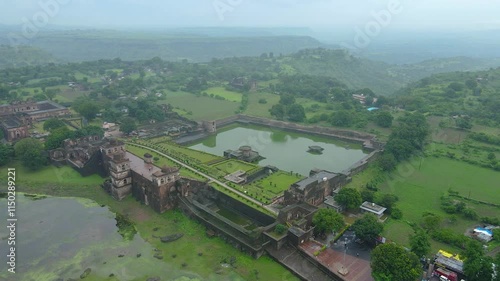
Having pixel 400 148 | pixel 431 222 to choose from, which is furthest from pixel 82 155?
pixel 400 148

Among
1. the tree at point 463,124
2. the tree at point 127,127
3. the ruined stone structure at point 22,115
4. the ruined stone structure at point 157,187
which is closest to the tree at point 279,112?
the tree at point 127,127

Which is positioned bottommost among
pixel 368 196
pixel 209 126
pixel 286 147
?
pixel 286 147

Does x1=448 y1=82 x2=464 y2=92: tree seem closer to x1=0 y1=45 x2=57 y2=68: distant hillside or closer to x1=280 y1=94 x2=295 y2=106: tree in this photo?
x1=280 y1=94 x2=295 y2=106: tree

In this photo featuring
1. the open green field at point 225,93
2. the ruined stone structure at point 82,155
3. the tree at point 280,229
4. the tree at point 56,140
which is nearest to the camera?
the tree at point 280,229

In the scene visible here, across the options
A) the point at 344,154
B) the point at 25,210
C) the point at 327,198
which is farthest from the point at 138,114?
the point at 327,198

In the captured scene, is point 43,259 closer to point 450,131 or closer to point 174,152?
point 174,152

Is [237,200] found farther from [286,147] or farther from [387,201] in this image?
[286,147]

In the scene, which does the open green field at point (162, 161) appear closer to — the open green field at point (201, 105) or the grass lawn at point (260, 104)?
the open green field at point (201, 105)
